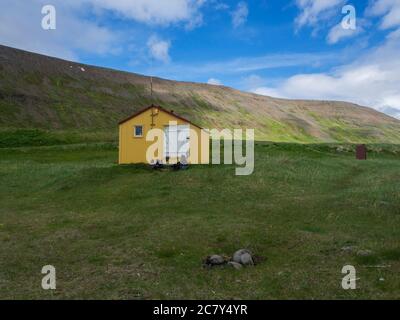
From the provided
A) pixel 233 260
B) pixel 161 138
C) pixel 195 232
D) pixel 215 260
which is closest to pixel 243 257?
pixel 233 260

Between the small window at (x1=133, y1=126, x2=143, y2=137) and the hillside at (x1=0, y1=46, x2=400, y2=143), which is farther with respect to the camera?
the hillside at (x1=0, y1=46, x2=400, y2=143)

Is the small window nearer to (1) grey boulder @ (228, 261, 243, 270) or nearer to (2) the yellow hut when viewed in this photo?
(2) the yellow hut

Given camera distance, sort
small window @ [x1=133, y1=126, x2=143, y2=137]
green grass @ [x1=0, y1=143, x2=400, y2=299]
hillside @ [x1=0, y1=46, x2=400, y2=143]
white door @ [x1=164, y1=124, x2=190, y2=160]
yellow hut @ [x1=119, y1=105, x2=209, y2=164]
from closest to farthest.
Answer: green grass @ [x1=0, y1=143, x2=400, y2=299] < white door @ [x1=164, y1=124, x2=190, y2=160] < yellow hut @ [x1=119, y1=105, x2=209, y2=164] < small window @ [x1=133, y1=126, x2=143, y2=137] < hillside @ [x1=0, y1=46, x2=400, y2=143]

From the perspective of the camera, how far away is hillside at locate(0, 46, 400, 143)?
371 feet

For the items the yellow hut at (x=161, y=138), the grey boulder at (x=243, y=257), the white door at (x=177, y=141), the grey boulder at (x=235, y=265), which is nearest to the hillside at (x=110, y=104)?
the yellow hut at (x=161, y=138)

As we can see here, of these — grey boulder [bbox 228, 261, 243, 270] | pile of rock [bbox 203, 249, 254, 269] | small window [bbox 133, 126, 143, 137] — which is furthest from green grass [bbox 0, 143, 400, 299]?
small window [bbox 133, 126, 143, 137]

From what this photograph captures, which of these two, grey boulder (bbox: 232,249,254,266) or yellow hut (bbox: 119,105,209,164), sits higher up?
yellow hut (bbox: 119,105,209,164)

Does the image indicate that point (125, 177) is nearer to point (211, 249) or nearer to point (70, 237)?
point (70, 237)

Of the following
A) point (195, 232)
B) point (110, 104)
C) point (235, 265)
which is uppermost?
point (110, 104)

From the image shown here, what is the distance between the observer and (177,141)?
39.8 meters

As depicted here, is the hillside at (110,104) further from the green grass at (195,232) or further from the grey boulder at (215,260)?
the grey boulder at (215,260)

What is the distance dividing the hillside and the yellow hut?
46.2 metres

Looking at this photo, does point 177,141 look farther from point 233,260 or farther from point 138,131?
point 233,260

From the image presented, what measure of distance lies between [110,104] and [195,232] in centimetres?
12780
